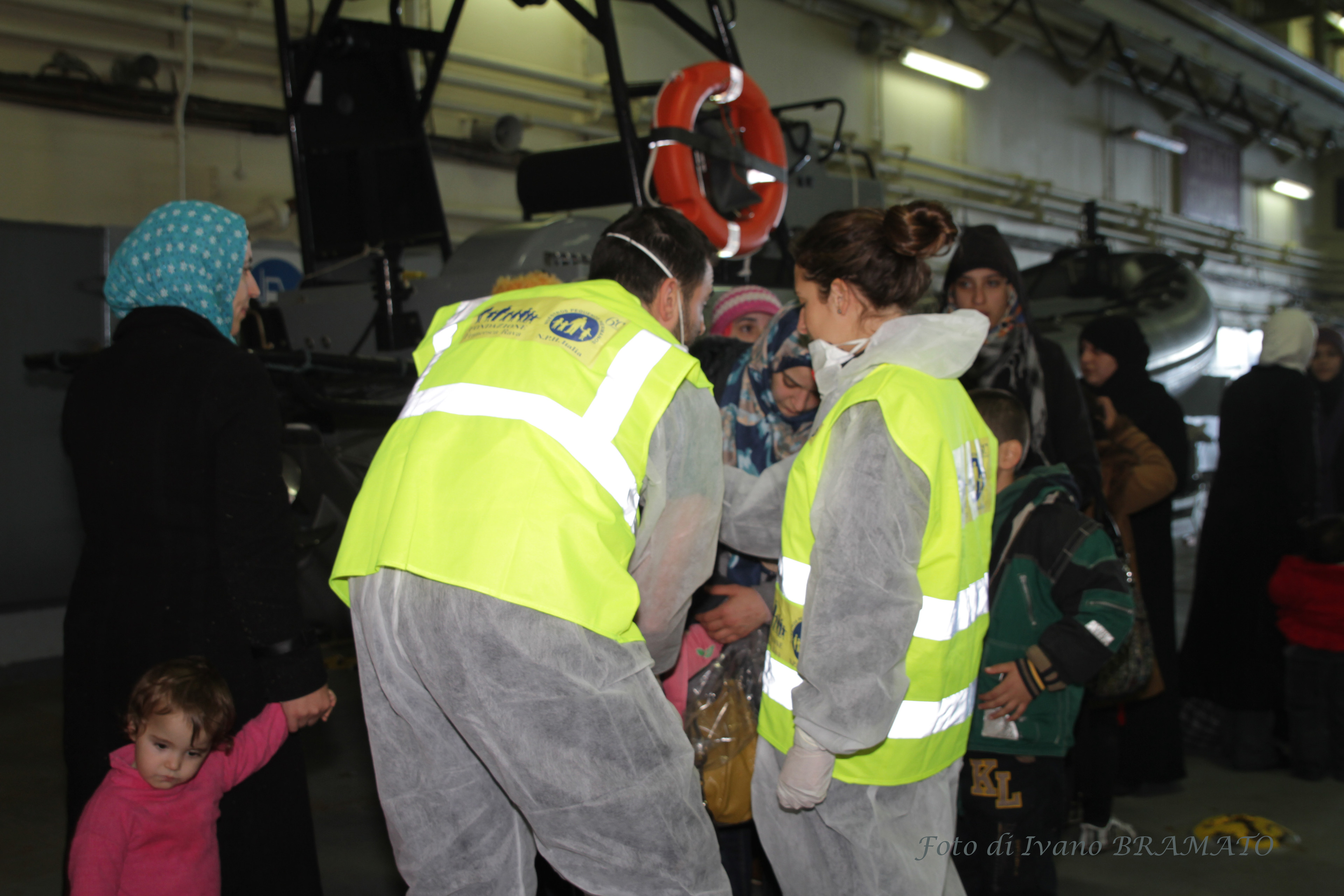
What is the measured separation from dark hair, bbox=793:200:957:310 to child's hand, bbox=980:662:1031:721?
0.78 meters

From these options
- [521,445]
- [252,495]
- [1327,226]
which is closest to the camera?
[521,445]

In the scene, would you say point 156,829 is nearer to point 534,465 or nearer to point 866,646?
point 534,465

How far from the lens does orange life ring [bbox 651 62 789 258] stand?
345 centimetres

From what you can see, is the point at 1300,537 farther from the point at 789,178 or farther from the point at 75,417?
the point at 75,417

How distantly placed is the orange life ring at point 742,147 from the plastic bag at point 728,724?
165 cm

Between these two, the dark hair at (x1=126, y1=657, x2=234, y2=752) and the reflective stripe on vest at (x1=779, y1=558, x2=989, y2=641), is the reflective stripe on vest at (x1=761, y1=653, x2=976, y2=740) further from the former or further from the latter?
the dark hair at (x1=126, y1=657, x2=234, y2=752)

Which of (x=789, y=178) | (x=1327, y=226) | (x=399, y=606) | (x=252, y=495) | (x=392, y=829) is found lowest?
(x=392, y=829)

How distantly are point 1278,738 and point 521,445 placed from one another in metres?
3.53

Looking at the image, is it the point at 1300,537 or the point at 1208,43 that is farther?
the point at 1208,43

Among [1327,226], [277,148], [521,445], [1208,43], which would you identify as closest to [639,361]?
[521,445]

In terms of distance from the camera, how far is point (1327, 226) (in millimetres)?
16219

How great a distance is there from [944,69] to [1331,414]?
625cm

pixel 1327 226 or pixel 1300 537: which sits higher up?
pixel 1327 226

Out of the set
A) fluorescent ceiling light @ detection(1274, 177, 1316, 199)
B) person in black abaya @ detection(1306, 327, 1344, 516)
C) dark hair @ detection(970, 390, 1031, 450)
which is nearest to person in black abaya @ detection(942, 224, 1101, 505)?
dark hair @ detection(970, 390, 1031, 450)
